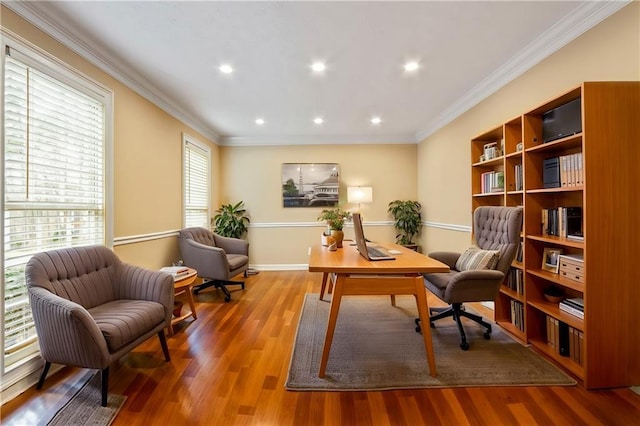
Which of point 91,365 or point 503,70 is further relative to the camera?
point 503,70

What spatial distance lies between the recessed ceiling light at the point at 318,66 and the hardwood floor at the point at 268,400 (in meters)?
2.56

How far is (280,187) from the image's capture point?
4918 millimetres

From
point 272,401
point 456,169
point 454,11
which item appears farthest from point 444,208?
point 272,401

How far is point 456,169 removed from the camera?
11.7 ft

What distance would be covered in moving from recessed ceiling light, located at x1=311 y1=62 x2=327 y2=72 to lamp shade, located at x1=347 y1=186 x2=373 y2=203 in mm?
2323

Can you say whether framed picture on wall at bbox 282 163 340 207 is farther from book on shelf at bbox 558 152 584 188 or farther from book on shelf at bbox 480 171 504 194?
book on shelf at bbox 558 152 584 188

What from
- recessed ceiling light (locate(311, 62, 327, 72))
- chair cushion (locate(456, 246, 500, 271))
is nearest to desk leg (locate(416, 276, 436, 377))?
chair cushion (locate(456, 246, 500, 271))

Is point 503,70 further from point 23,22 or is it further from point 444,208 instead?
point 23,22

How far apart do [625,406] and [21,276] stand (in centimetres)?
377

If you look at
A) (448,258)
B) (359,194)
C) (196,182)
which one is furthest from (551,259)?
(196,182)

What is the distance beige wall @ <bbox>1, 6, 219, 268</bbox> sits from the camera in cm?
235

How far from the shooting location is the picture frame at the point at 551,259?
203cm

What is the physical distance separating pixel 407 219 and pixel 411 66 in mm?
2724

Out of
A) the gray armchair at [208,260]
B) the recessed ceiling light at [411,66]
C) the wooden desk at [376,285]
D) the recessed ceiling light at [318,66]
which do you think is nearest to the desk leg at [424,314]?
the wooden desk at [376,285]
